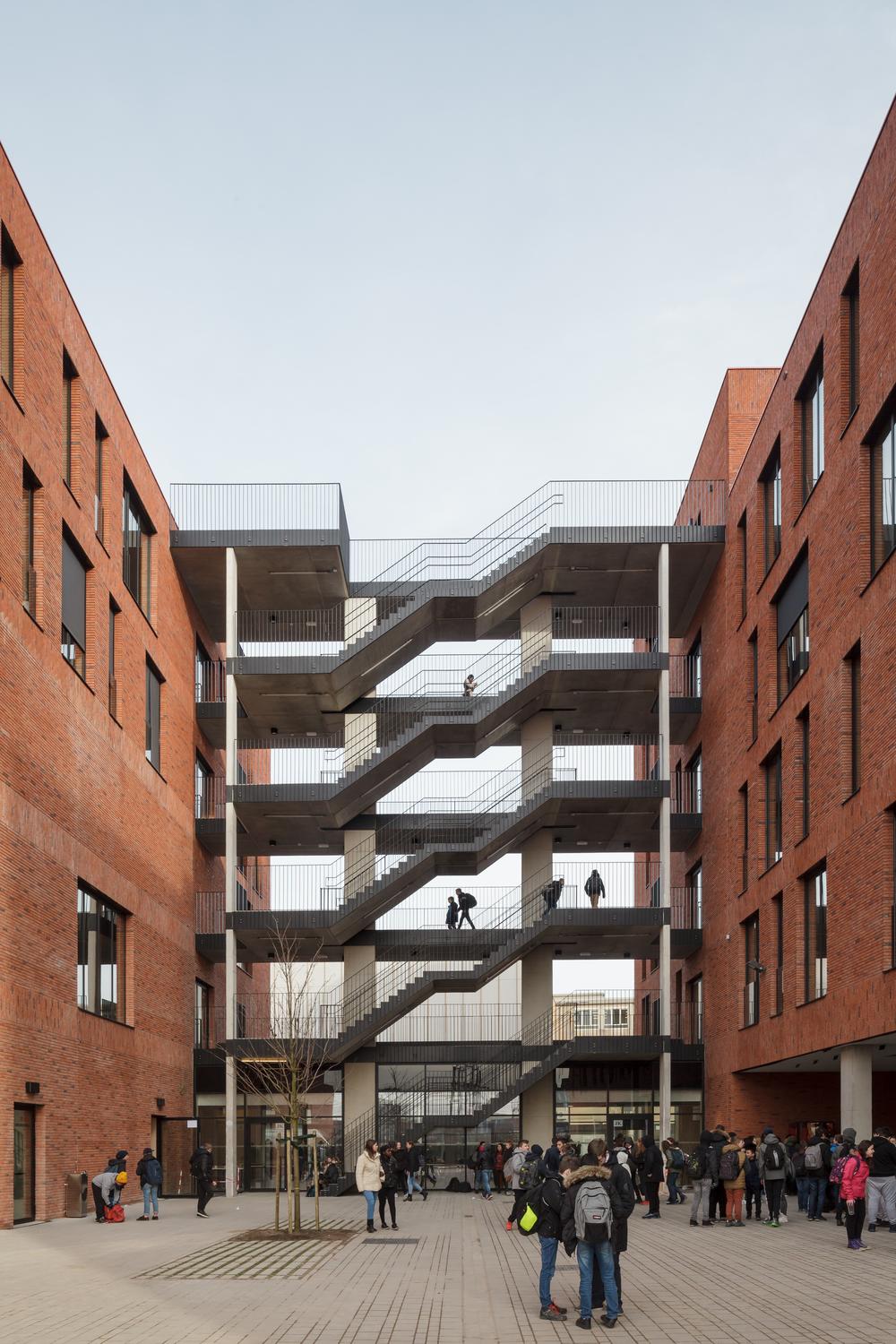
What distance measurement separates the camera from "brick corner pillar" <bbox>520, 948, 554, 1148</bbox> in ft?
140

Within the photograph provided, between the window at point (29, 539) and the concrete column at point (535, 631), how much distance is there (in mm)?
16746

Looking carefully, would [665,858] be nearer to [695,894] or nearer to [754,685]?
[754,685]

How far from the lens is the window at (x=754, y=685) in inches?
1522

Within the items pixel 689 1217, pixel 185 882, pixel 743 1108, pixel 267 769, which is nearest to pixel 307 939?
pixel 185 882

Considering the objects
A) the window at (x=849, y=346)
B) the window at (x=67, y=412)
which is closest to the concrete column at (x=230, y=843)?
the window at (x=67, y=412)

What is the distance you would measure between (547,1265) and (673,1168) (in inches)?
812

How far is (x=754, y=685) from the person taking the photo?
39375 millimetres

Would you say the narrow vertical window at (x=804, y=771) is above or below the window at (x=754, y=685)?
below

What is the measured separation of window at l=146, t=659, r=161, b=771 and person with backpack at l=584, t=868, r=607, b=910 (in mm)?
12194

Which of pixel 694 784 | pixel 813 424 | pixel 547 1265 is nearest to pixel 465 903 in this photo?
pixel 694 784

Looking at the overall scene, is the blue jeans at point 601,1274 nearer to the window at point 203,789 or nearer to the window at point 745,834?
the window at point 745,834

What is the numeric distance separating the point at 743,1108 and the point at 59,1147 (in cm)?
1731

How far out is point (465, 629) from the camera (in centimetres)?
4575

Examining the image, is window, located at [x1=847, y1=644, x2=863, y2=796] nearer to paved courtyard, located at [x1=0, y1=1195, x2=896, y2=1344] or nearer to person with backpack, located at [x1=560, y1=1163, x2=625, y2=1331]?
paved courtyard, located at [x1=0, y1=1195, x2=896, y2=1344]
